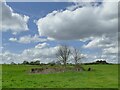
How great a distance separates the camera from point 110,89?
89.1 feet

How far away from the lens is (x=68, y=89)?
87.4 ft

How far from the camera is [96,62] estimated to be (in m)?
174

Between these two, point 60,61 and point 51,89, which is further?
point 60,61

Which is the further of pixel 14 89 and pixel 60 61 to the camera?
pixel 60 61

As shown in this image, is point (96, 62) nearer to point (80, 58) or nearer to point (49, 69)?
point (80, 58)

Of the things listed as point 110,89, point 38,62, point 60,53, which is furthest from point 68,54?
point 110,89

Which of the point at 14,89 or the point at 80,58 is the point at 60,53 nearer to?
the point at 80,58

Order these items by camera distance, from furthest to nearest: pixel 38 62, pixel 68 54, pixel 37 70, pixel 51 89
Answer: pixel 38 62
pixel 68 54
pixel 37 70
pixel 51 89

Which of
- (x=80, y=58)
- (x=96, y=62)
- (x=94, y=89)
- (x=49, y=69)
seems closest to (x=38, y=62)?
(x=96, y=62)

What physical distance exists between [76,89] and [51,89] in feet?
8.47

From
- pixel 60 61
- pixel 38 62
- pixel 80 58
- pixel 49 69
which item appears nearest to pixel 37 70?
pixel 49 69

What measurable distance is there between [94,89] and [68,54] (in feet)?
280

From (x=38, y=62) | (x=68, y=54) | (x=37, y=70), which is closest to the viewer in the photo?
(x=37, y=70)

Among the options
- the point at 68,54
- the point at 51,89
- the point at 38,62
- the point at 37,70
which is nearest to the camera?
the point at 51,89
